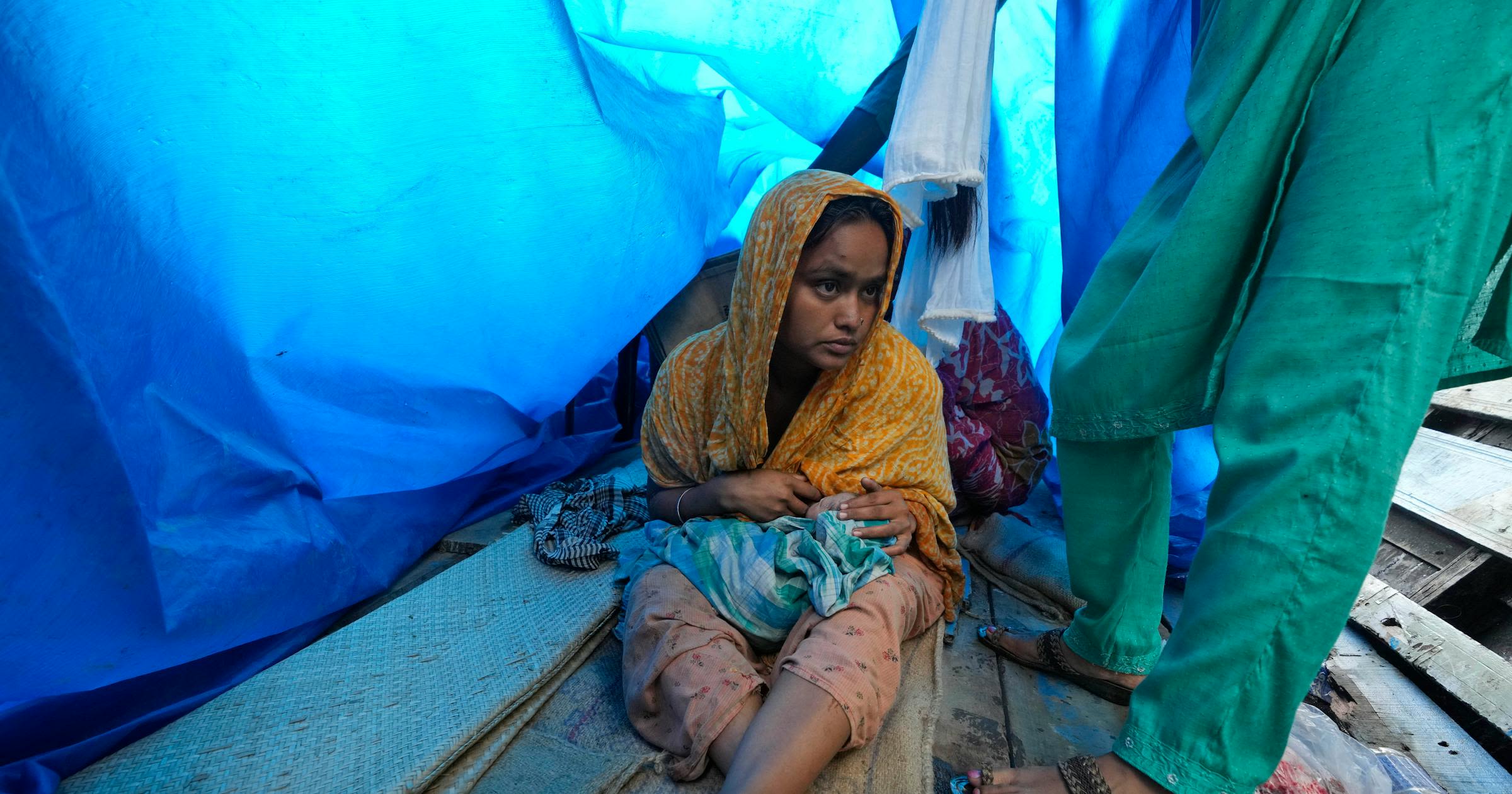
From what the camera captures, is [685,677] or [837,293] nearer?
[685,677]

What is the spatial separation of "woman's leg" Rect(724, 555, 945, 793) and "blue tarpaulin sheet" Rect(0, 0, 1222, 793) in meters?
1.11

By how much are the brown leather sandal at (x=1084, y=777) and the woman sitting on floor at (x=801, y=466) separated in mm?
296

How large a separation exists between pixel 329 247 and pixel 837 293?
1.15m

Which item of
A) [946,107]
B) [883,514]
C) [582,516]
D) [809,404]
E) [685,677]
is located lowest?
[582,516]

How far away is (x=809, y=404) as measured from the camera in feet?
5.16

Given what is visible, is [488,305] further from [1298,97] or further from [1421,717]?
[1421,717]

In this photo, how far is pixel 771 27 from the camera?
2129mm

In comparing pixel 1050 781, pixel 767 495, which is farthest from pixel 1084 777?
pixel 767 495

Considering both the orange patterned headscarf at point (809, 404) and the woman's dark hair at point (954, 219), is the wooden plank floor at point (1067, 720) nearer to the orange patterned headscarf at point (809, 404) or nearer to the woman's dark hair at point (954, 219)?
the orange patterned headscarf at point (809, 404)

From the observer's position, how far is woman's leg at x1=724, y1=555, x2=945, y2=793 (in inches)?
40.9

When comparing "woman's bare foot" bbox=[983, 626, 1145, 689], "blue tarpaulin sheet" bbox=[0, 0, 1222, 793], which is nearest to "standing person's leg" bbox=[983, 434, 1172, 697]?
"woman's bare foot" bbox=[983, 626, 1145, 689]

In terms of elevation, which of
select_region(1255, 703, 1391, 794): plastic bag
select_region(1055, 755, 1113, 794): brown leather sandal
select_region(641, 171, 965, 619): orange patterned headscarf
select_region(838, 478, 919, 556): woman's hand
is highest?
select_region(641, 171, 965, 619): orange patterned headscarf

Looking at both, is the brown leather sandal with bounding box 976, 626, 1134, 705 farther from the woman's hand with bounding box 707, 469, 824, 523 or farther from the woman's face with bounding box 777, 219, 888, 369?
the woman's face with bounding box 777, 219, 888, 369

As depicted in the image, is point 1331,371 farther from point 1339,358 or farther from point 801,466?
point 801,466
